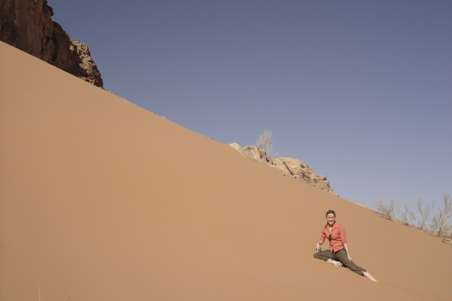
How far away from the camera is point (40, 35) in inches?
664

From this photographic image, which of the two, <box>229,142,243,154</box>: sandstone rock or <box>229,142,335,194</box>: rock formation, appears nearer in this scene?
<box>229,142,243,154</box>: sandstone rock

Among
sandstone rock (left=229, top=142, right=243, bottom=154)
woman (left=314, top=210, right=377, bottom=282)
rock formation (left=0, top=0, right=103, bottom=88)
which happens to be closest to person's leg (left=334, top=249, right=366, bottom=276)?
woman (left=314, top=210, right=377, bottom=282)

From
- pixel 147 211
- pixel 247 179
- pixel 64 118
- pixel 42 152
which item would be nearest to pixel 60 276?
pixel 147 211

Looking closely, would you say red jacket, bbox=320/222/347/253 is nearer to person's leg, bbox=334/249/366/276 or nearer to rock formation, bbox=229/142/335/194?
person's leg, bbox=334/249/366/276

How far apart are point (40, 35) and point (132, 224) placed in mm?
18664

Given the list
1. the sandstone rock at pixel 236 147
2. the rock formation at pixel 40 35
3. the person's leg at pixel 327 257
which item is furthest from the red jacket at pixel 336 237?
the rock formation at pixel 40 35

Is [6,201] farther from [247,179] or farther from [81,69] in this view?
[81,69]

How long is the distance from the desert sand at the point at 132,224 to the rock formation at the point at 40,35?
11.3m

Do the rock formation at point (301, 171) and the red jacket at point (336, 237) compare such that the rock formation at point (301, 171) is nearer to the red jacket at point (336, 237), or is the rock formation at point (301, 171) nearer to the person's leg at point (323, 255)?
the red jacket at point (336, 237)

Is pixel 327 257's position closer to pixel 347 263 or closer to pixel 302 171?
pixel 347 263

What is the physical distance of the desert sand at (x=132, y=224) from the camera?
1.76 metres

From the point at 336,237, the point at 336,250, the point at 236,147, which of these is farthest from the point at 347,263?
the point at 236,147

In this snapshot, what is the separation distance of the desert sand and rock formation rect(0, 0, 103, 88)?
37.0ft

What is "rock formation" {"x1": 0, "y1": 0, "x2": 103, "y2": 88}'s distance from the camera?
13.8m
